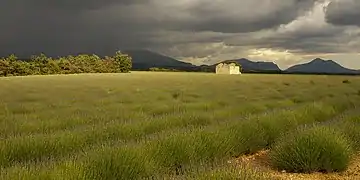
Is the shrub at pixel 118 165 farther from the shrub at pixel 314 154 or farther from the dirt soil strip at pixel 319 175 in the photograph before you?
the shrub at pixel 314 154

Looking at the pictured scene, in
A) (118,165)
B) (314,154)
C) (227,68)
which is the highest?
(118,165)

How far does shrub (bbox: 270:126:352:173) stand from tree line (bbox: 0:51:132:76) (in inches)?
2913

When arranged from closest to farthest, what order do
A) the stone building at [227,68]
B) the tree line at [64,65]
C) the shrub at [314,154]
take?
the shrub at [314,154], the tree line at [64,65], the stone building at [227,68]

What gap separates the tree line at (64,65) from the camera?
256ft

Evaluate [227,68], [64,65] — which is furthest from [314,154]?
[227,68]

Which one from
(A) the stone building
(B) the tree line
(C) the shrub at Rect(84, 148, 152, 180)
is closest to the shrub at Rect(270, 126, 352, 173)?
(C) the shrub at Rect(84, 148, 152, 180)

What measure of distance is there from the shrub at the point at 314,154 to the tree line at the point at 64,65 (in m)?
74.0

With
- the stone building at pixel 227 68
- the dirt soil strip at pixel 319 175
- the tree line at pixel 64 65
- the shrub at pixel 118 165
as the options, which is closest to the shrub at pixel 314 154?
the dirt soil strip at pixel 319 175

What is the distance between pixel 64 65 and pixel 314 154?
78.7m

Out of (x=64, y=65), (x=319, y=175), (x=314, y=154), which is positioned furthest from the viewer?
(x=64, y=65)

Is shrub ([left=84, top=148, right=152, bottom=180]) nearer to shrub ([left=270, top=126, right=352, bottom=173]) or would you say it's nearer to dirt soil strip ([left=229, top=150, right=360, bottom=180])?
dirt soil strip ([left=229, top=150, right=360, bottom=180])

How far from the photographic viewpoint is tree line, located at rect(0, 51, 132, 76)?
78062 mm

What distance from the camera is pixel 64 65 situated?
276 feet

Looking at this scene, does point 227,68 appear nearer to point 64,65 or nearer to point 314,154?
point 64,65
